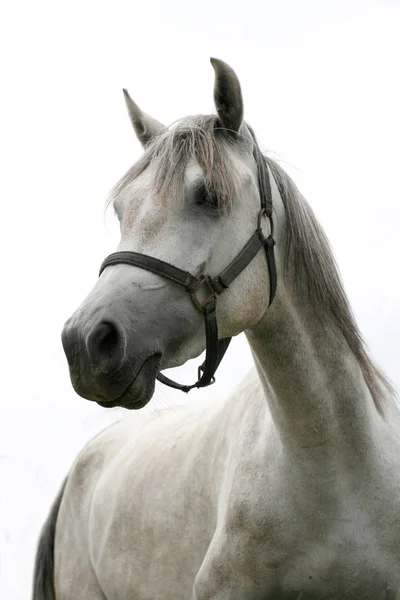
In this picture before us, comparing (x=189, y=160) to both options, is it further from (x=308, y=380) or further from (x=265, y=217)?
(x=308, y=380)

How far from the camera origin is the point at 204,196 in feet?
12.9

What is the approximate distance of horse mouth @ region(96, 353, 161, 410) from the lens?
365 cm

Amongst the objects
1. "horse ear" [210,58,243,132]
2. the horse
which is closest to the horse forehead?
the horse

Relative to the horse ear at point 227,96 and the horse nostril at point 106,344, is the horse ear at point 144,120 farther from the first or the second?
the horse nostril at point 106,344

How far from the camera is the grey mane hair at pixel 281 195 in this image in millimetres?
3953

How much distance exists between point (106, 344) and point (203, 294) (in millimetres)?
512

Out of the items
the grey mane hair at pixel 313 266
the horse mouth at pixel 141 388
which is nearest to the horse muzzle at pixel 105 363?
the horse mouth at pixel 141 388

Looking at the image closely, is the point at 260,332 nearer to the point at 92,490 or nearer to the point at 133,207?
the point at 133,207

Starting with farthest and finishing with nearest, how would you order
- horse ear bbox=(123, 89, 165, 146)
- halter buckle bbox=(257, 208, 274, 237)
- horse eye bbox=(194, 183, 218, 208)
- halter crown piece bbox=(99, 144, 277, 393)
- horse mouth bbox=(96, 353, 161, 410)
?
horse ear bbox=(123, 89, 165, 146)
halter buckle bbox=(257, 208, 274, 237)
horse eye bbox=(194, 183, 218, 208)
halter crown piece bbox=(99, 144, 277, 393)
horse mouth bbox=(96, 353, 161, 410)

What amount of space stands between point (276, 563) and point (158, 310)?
4.02 ft

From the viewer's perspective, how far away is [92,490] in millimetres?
6613

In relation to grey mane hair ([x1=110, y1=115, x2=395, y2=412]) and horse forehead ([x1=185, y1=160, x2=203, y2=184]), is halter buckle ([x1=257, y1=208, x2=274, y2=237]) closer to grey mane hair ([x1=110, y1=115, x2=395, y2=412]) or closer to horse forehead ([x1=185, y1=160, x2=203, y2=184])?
grey mane hair ([x1=110, y1=115, x2=395, y2=412])

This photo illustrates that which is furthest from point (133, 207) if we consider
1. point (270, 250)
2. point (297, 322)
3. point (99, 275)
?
point (297, 322)

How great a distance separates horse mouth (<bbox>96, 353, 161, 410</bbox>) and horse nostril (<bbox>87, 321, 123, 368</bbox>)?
0.14m
